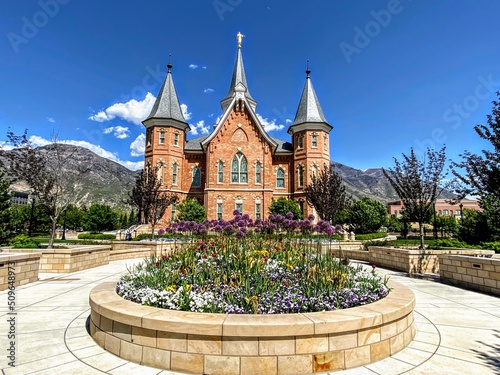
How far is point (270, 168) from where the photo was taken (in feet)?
102

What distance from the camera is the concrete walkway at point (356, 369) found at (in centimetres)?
344

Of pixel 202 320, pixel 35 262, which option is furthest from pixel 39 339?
pixel 35 262

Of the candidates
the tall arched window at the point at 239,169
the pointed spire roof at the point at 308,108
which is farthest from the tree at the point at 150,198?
the pointed spire roof at the point at 308,108

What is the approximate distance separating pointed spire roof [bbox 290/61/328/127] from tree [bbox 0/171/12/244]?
25026 mm

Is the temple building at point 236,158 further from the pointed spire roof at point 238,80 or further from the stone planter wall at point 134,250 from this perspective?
the stone planter wall at point 134,250

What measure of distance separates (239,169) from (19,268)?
23520 mm

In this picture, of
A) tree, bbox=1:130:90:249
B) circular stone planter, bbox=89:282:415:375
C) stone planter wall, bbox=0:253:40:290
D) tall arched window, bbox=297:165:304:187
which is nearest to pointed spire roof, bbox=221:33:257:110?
tall arched window, bbox=297:165:304:187

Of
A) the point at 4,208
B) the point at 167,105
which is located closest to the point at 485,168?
the point at 4,208

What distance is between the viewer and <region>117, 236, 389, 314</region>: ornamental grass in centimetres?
419

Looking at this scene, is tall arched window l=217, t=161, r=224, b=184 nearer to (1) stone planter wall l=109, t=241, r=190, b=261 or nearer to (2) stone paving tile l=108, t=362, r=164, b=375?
(1) stone planter wall l=109, t=241, r=190, b=261

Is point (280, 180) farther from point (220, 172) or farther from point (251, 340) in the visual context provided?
point (251, 340)

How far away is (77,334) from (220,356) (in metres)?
2.57

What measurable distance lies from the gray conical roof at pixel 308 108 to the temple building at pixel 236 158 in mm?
120

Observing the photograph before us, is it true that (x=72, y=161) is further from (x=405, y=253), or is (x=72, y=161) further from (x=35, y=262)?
(x=405, y=253)
